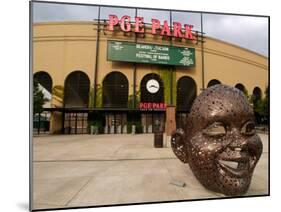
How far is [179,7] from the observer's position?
3.87m

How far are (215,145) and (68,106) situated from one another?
1008 cm

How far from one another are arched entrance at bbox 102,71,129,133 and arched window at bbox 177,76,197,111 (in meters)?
3.29

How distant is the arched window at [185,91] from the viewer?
504 inches

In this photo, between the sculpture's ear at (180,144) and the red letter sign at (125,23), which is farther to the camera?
the red letter sign at (125,23)

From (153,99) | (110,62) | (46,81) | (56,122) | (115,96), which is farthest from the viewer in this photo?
(115,96)

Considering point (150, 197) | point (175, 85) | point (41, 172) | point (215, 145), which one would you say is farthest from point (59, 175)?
point (175, 85)

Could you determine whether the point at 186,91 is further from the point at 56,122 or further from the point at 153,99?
the point at 56,122

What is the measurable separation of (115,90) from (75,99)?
2633 millimetres

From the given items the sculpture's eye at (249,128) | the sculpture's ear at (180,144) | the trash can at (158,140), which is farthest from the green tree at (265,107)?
the trash can at (158,140)

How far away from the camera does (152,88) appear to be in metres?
13.2

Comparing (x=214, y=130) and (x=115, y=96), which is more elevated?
(x=115, y=96)

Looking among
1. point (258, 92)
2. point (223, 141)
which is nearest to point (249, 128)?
point (223, 141)

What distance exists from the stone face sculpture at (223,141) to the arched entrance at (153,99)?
9.58 metres

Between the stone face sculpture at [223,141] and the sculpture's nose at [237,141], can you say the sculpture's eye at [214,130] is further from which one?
the sculpture's nose at [237,141]
